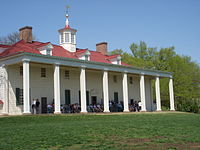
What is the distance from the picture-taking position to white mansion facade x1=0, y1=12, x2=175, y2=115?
27938 mm

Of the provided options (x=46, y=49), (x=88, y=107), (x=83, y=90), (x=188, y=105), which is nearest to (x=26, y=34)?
(x=46, y=49)

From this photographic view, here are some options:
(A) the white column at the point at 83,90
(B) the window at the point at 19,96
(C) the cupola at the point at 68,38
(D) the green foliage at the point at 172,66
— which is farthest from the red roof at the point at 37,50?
(D) the green foliage at the point at 172,66

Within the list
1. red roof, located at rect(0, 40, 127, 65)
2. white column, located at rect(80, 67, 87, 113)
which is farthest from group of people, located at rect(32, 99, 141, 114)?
red roof, located at rect(0, 40, 127, 65)

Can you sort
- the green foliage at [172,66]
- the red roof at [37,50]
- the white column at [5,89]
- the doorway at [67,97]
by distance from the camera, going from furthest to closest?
the green foliage at [172,66], the doorway at [67,97], the red roof at [37,50], the white column at [5,89]

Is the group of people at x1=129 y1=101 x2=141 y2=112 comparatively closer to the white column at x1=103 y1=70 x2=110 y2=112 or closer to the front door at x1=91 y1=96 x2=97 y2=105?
the front door at x1=91 y1=96 x2=97 y2=105

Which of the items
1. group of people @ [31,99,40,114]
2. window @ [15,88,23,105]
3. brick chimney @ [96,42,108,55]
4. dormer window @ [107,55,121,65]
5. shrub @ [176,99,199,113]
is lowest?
shrub @ [176,99,199,113]

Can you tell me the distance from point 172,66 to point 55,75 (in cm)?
2827

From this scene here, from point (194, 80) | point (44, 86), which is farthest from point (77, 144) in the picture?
point (194, 80)

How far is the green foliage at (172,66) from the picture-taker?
4978 centimetres

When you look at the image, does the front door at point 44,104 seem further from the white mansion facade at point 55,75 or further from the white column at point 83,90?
the white column at point 83,90

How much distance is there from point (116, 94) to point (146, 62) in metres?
16.4

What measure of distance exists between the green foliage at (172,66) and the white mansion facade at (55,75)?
7.51 m

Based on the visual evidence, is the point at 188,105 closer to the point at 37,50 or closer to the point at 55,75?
the point at 55,75

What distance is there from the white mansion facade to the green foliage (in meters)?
7.51
